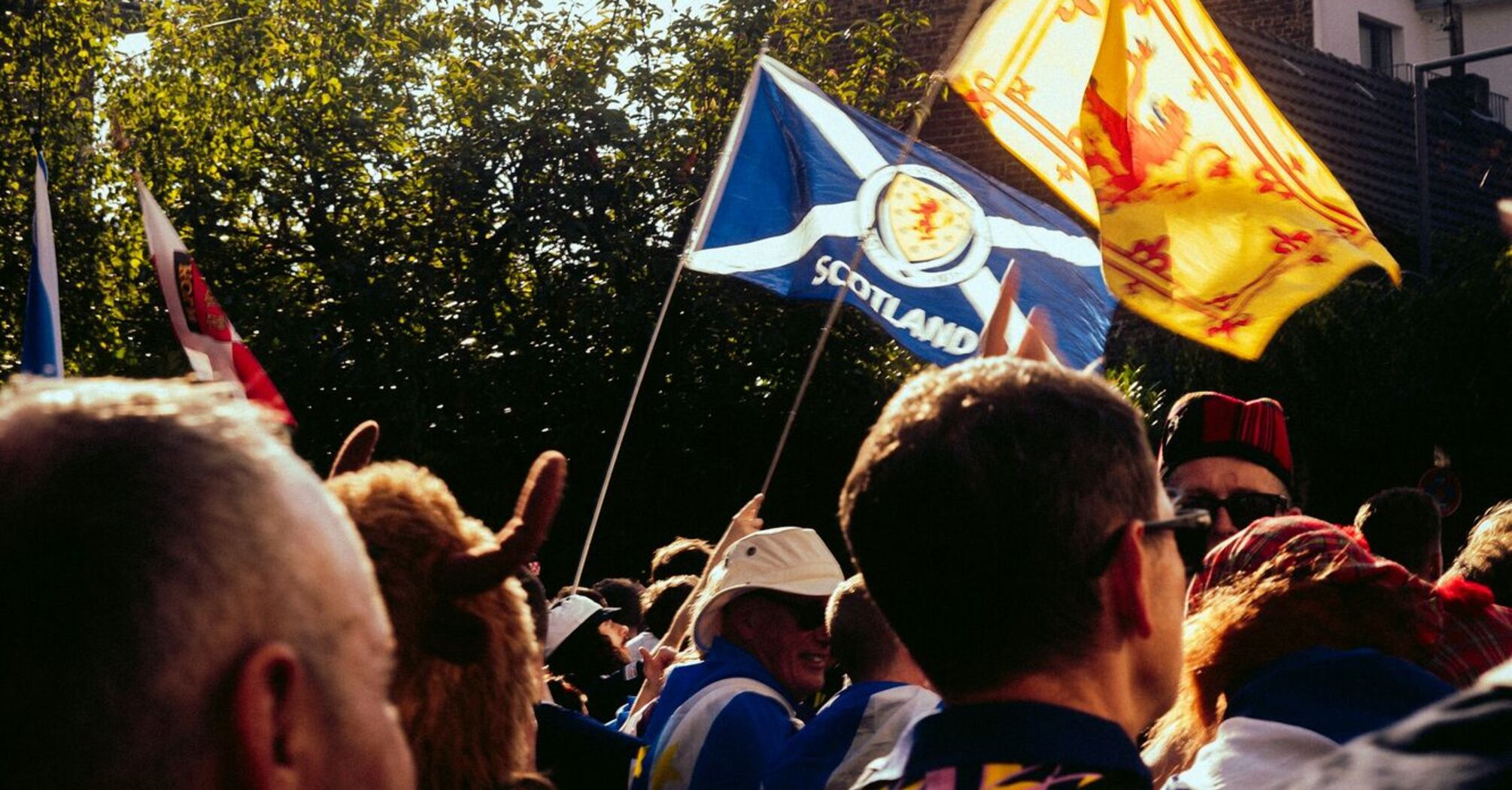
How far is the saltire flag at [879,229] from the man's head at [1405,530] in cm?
148

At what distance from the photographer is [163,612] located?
110 cm

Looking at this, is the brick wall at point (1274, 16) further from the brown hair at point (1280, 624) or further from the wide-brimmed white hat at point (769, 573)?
the brown hair at point (1280, 624)

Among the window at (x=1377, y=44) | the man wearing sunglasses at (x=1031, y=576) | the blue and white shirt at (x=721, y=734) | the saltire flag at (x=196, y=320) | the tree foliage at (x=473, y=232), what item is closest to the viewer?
the man wearing sunglasses at (x=1031, y=576)

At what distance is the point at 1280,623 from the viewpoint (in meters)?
2.60

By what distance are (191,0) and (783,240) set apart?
1178 centimetres

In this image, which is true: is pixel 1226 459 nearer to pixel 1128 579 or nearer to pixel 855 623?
pixel 855 623

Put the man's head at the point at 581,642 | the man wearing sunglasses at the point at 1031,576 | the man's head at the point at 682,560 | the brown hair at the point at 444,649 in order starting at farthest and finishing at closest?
the man's head at the point at 682,560
the man's head at the point at 581,642
the brown hair at the point at 444,649
the man wearing sunglasses at the point at 1031,576

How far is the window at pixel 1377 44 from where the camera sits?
1076 inches

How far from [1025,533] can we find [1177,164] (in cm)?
365

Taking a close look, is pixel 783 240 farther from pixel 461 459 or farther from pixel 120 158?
pixel 120 158

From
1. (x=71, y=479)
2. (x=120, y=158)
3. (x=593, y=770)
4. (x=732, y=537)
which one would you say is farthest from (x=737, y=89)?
(x=71, y=479)

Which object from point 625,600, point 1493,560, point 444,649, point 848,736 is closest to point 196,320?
point 625,600

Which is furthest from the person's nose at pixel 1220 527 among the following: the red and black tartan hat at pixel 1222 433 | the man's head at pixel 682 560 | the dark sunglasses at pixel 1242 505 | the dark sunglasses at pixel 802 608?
the man's head at pixel 682 560

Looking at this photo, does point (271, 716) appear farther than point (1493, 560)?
No
